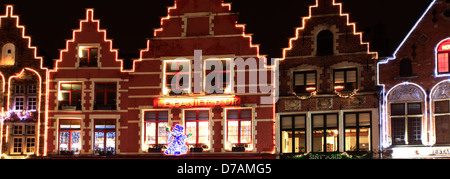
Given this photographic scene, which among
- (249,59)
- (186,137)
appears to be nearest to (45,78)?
(186,137)

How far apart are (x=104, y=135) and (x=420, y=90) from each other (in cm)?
1236

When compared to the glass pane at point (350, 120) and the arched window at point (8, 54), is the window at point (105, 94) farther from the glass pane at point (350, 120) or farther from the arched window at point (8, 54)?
the glass pane at point (350, 120)

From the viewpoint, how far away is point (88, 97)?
29.6 meters

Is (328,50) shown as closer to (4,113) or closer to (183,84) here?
(183,84)

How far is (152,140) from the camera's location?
2934 centimetres

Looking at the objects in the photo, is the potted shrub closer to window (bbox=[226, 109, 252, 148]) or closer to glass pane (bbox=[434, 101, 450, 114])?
window (bbox=[226, 109, 252, 148])

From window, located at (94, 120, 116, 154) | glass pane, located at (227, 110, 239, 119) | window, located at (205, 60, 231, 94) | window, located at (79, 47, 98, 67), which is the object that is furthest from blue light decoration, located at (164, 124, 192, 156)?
window, located at (79, 47, 98, 67)

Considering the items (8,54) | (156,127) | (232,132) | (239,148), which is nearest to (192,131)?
(156,127)

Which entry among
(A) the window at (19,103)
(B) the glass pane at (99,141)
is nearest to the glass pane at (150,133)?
(B) the glass pane at (99,141)

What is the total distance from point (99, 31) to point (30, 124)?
15.3ft

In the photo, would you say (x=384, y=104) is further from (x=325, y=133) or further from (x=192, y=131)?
(x=192, y=131)

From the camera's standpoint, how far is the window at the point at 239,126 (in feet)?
93.7

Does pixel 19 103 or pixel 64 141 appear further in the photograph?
pixel 19 103

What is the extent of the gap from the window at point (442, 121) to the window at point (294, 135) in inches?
195
